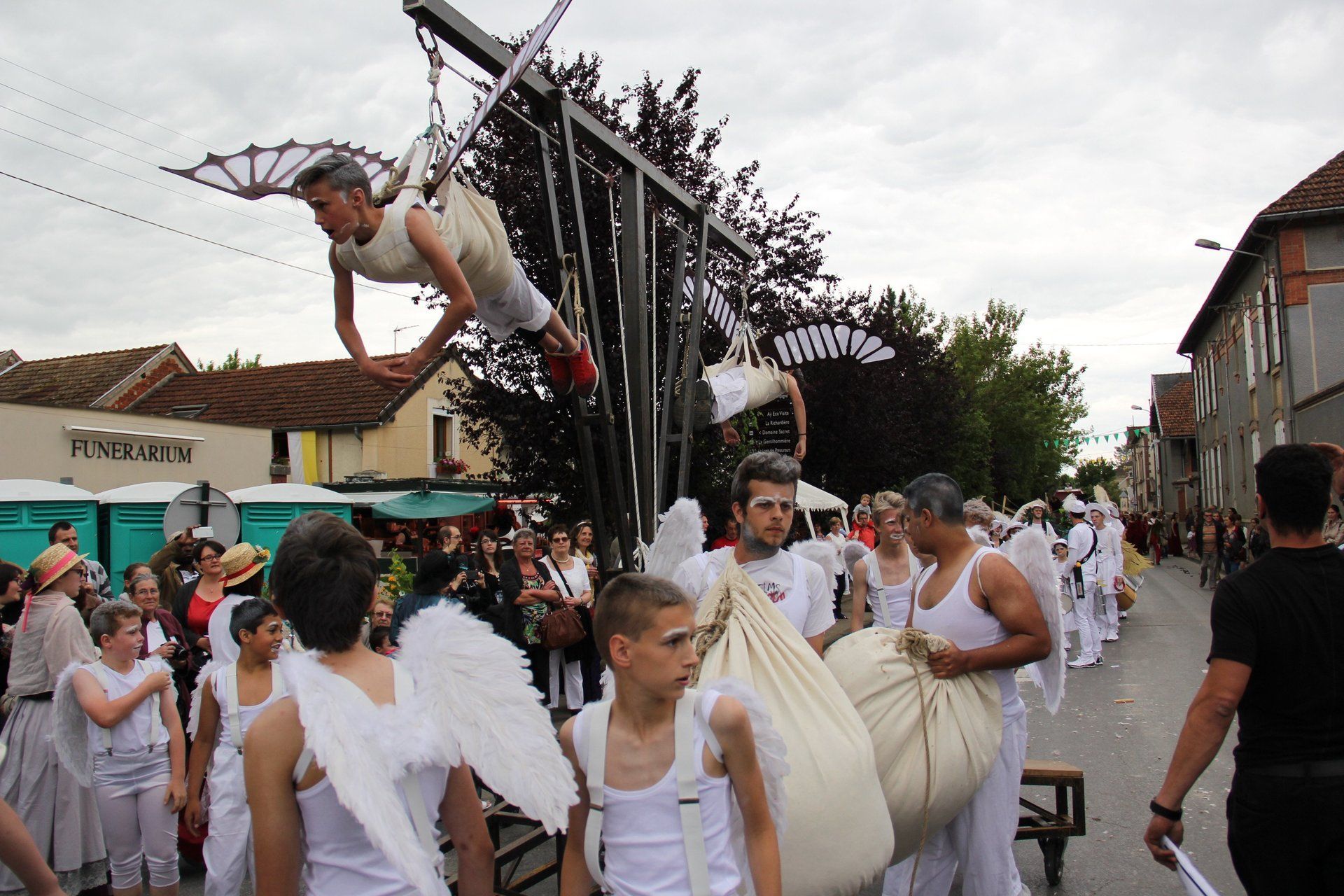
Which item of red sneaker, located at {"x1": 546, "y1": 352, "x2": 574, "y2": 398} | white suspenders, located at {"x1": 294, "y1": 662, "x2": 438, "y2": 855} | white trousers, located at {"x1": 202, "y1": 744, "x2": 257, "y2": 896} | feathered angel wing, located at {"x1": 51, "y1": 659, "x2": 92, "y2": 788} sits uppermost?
red sneaker, located at {"x1": 546, "y1": 352, "x2": 574, "y2": 398}

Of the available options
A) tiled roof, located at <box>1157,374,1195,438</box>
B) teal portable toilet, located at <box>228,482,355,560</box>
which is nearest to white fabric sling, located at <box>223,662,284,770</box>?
teal portable toilet, located at <box>228,482,355,560</box>

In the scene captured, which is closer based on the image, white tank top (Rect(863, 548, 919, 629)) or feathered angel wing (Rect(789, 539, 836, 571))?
feathered angel wing (Rect(789, 539, 836, 571))

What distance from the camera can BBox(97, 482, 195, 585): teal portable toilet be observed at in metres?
13.0

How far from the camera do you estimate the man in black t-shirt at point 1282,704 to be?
2584mm

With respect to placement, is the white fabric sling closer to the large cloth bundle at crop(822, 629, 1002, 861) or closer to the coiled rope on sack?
the large cloth bundle at crop(822, 629, 1002, 861)

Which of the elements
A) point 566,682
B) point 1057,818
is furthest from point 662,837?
point 566,682

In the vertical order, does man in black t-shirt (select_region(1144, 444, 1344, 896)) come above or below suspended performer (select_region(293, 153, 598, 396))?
below

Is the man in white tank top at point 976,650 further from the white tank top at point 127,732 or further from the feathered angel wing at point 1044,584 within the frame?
the white tank top at point 127,732

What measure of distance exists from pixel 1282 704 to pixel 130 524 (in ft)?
44.4

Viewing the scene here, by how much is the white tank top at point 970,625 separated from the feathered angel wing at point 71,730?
385cm

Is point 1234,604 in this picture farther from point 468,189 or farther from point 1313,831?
point 468,189

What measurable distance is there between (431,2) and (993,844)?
4.35m

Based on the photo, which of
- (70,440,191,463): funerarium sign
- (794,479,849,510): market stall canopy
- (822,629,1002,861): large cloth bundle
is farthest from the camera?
(794,479,849,510): market stall canopy

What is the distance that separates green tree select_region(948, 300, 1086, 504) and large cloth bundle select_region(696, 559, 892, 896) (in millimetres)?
44577
